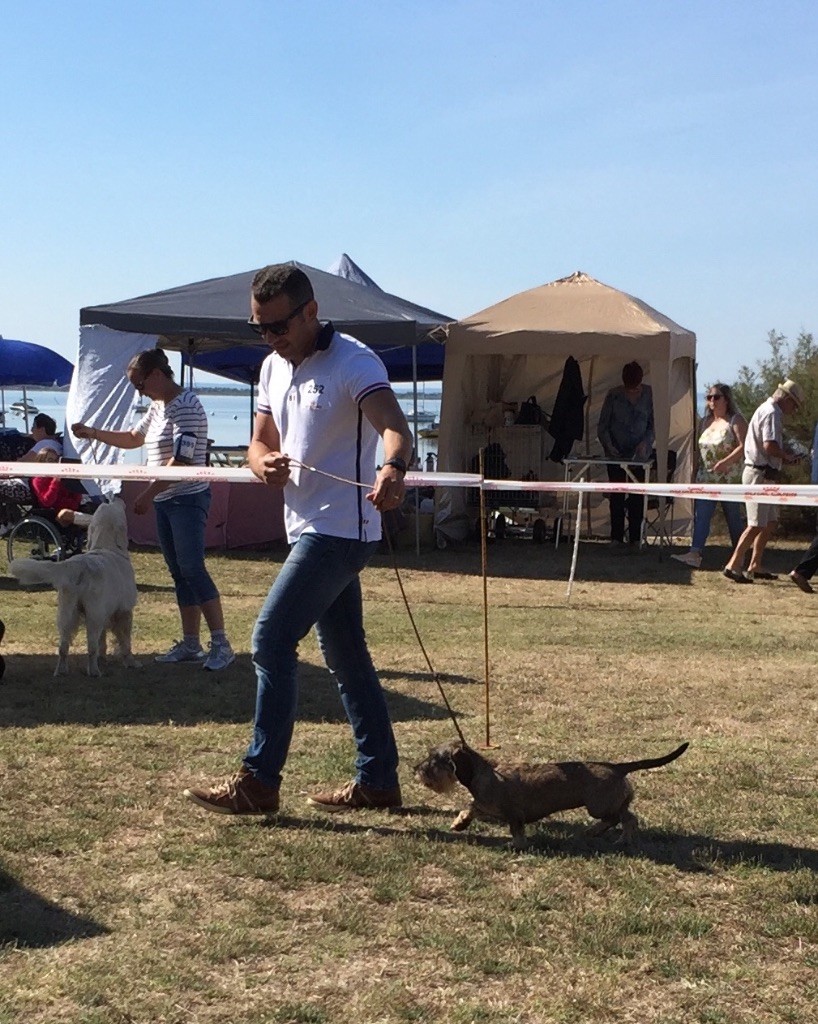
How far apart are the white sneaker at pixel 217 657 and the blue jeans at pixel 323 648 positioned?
2.78m

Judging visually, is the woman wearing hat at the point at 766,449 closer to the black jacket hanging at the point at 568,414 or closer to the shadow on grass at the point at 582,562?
the shadow on grass at the point at 582,562

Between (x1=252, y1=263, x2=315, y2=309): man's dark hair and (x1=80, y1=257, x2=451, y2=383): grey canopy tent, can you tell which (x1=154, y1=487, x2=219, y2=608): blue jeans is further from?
(x1=80, y1=257, x2=451, y2=383): grey canopy tent

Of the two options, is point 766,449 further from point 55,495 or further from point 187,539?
point 187,539

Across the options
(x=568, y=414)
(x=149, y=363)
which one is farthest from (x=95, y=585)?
(x=568, y=414)

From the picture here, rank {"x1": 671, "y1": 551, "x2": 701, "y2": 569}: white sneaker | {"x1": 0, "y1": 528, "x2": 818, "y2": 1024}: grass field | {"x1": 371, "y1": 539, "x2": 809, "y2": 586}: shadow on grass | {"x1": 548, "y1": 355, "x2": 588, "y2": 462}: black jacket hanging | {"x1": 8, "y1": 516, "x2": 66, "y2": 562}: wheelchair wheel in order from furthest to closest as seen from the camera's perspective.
A: {"x1": 548, "y1": 355, "x2": 588, "y2": 462}: black jacket hanging
{"x1": 671, "y1": 551, "x2": 701, "y2": 569}: white sneaker
{"x1": 371, "y1": 539, "x2": 809, "y2": 586}: shadow on grass
{"x1": 8, "y1": 516, "x2": 66, "y2": 562}: wheelchair wheel
{"x1": 0, "y1": 528, "x2": 818, "y2": 1024}: grass field

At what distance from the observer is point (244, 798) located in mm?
4391

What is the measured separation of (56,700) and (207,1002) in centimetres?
356

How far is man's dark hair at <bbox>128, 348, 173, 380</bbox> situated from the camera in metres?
7.09

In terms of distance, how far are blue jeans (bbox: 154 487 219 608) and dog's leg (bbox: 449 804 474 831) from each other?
305cm

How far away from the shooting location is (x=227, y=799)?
14.5ft

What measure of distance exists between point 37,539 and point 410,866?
8.67 m

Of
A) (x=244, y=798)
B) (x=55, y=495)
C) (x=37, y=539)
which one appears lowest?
(x=244, y=798)

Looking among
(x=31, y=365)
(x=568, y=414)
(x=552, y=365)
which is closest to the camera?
(x=568, y=414)

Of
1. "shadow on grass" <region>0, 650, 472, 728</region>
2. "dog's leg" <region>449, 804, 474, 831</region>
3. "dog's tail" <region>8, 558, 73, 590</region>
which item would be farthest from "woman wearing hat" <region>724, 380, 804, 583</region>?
"dog's leg" <region>449, 804, 474, 831</region>
